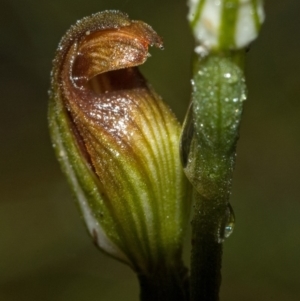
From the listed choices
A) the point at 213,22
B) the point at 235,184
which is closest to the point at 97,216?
the point at 213,22

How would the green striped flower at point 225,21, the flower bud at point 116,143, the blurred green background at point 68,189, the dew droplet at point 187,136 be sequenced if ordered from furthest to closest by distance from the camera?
the blurred green background at point 68,189 < the flower bud at point 116,143 < the dew droplet at point 187,136 < the green striped flower at point 225,21

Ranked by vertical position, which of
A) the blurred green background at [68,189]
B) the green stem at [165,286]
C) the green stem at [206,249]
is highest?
the green stem at [206,249]

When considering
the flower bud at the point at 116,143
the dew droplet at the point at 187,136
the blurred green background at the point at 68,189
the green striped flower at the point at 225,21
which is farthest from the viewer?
the blurred green background at the point at 68,189

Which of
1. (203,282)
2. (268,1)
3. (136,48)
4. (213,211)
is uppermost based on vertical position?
(136,48)

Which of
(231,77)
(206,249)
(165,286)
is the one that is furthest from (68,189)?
(231,77)

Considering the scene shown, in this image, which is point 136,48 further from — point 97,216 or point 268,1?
point 268,1

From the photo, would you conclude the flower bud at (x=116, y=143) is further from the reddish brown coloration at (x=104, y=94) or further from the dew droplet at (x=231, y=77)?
the dew droplet at (x=231, y=77)

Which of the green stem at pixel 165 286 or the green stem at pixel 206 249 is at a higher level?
the green stem at pixel 206 249

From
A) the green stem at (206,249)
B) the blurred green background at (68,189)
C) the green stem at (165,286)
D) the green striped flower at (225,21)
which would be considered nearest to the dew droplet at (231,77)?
the green striped flower at (225,21)
